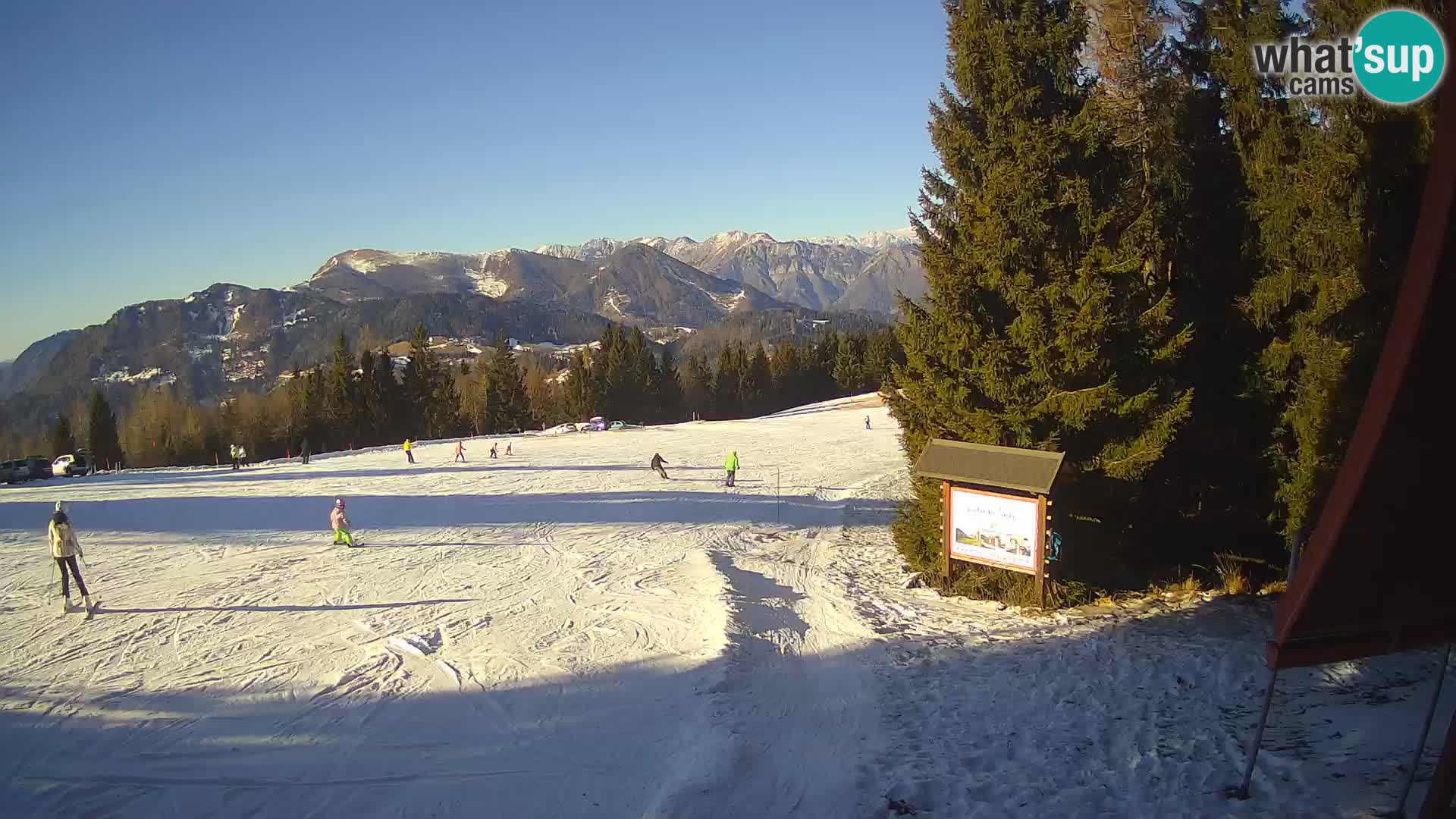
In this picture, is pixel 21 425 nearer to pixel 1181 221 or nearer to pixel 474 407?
pixel 474 407

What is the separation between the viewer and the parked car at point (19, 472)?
4203cm

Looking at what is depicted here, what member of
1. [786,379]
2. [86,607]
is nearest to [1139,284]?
[86,607]

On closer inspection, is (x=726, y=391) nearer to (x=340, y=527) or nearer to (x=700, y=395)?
(x=700, y=395)

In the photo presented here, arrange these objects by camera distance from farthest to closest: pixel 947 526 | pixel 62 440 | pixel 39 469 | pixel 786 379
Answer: pixel 786 379 → pixel 62 440 → pixel 39 469 → pixel 947 526

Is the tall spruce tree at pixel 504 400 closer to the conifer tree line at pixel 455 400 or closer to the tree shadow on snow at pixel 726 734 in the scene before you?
the conifer tree line at pixel 455 400

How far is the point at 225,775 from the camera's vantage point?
927 centimetres

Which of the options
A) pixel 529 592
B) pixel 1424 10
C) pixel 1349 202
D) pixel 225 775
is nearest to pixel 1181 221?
pixel 1349 202

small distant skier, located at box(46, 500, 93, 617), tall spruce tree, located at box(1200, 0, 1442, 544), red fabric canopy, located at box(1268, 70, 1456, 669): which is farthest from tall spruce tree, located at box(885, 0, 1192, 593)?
small distant skier, located at box(46, 500, 93, 617)

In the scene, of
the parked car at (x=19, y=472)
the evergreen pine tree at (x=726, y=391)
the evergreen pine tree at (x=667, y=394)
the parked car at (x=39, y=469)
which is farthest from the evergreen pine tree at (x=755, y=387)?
the parked car at (x=19, y=472)

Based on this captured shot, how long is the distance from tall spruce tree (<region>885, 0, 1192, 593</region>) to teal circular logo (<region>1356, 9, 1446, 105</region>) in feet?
12.2

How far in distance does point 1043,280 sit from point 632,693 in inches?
409

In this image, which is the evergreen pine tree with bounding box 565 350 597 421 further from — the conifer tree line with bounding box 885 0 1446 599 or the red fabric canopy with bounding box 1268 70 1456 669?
the red fabric canopy with bounding box 1268 70 1456 669

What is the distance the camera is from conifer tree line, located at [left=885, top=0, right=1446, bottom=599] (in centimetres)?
1367

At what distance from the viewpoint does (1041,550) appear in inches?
565
